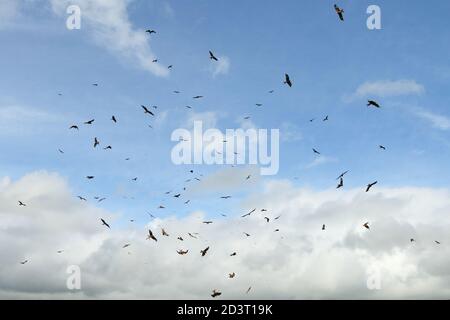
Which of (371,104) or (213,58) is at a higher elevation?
(213,58)
